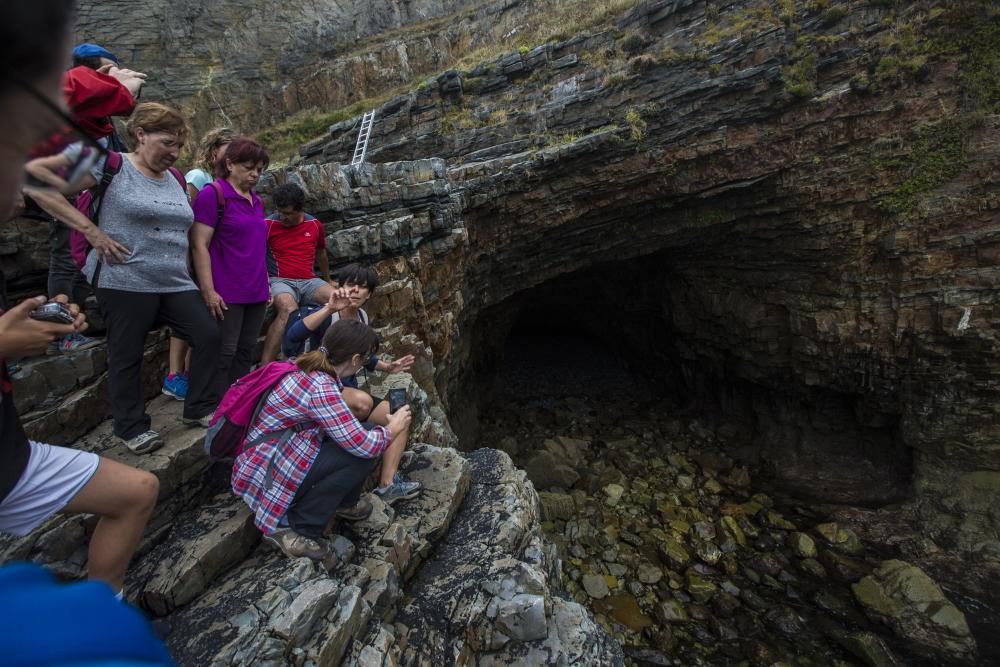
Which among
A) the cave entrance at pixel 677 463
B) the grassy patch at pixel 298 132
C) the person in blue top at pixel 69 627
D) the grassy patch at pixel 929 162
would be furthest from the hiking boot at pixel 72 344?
the grassy patch at pixel 929 162

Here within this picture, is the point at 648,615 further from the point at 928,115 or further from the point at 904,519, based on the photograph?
the point at 928,115

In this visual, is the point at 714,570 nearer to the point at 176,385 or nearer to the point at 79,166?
the point at 176,385

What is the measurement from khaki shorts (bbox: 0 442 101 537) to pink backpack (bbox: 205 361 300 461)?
0.71m

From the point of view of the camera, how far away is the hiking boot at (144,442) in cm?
286

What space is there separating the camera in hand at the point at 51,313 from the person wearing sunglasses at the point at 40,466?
0.03 m

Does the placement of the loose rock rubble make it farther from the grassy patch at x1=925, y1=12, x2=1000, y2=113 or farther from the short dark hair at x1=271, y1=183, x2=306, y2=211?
the grassy patch at x1=925, y1=12, x2=1000, y2=113

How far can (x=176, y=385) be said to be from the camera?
11.6 ft

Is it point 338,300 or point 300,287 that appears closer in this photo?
point 338,300

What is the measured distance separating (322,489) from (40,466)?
1250 mm

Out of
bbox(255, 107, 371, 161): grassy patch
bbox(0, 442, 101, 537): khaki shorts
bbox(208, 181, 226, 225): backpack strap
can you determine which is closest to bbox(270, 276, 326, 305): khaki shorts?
bbox(208, 181, 226, 225): backpack strap

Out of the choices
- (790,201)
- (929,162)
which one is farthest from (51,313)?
(929,162)

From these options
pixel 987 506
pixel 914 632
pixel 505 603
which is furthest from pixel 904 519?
pixel 505 603

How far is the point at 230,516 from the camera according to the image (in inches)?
113

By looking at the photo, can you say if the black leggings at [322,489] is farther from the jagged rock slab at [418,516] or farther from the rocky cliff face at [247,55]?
the rocky cliff face at [247,55]
